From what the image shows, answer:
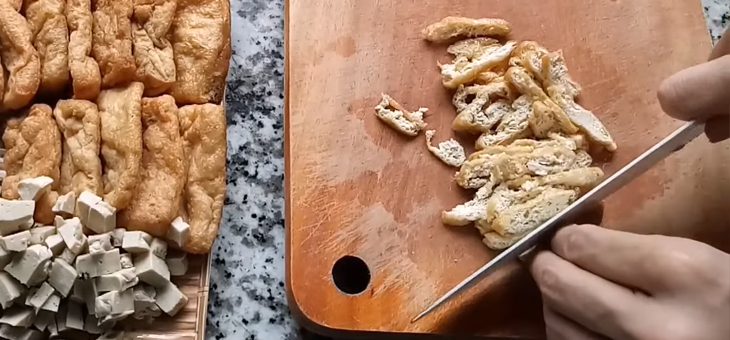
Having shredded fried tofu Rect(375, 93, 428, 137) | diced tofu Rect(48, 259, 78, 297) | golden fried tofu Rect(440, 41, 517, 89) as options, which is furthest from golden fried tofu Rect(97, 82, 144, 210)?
golden fried tofu Rect(440, 41, 517, 89)

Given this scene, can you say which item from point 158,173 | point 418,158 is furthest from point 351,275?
point 158,173

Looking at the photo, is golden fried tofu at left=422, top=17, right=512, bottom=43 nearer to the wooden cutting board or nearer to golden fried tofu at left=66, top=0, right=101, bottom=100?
the wooden cutting board

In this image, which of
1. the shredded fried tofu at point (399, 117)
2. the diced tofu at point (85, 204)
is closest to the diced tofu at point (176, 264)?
the diced tofu at point (85, 204)

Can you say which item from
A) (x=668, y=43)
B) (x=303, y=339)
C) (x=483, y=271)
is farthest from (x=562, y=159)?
(x=303, y=339)

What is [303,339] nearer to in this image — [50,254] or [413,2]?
[50,254]

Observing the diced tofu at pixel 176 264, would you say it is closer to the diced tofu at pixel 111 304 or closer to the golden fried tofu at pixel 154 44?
the diced tofu at pixel 111 304
